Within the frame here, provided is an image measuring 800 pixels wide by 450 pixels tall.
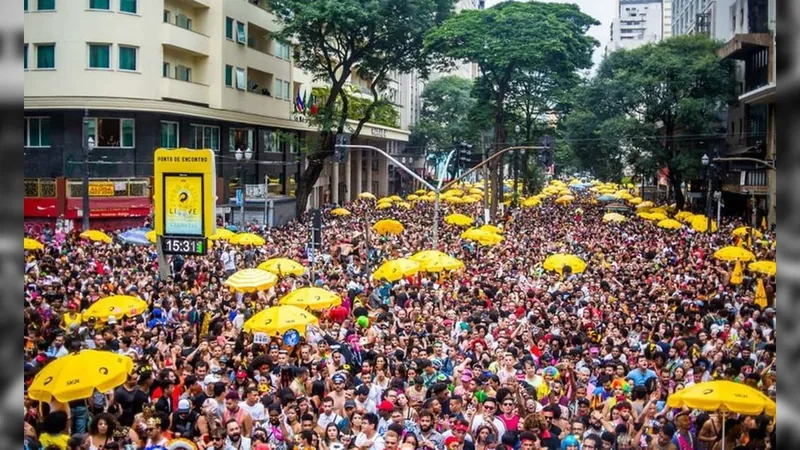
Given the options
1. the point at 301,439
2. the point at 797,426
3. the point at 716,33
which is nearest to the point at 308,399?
the point at 301,439

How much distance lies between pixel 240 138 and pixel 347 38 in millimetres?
8361

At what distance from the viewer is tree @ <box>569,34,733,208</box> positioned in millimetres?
50844

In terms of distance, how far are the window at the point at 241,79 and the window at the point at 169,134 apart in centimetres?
554

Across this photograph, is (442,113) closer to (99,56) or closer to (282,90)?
(282,90)

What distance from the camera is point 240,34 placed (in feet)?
153

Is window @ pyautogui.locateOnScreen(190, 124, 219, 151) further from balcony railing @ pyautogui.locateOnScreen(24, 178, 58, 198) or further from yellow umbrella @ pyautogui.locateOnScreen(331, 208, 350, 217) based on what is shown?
balcony railing @ pyautogui.locateOnScreen(24, 178, 58, 198)

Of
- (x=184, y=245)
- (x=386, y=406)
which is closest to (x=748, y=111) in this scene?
(x=184, y=245)

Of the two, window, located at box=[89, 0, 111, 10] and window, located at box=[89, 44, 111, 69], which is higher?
window, located at box=[89, 0, 111, 10]

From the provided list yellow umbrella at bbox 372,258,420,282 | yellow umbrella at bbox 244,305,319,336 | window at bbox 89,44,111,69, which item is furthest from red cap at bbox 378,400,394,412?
window at bbox 89,44,111,69

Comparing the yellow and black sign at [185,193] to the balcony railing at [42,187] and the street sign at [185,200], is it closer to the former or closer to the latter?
the street sign at [185,200]

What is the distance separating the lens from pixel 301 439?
8.74 metres

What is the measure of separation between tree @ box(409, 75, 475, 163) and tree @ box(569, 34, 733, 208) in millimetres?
34287

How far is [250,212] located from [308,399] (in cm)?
3390

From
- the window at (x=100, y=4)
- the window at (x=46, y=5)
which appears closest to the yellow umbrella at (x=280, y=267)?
the window at (x=100, y=4)
